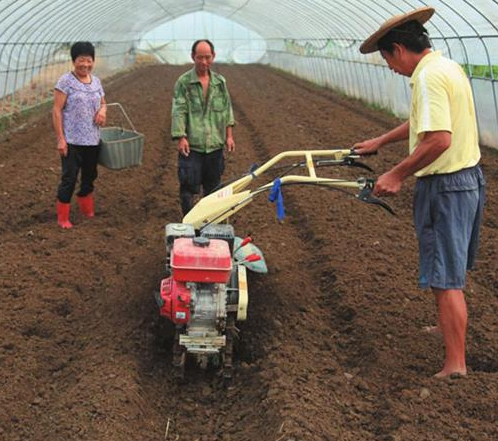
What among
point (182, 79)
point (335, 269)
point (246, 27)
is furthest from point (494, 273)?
point (246, 27)

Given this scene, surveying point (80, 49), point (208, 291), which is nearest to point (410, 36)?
point (208, 291)

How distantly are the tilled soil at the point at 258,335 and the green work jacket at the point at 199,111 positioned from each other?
92 cm

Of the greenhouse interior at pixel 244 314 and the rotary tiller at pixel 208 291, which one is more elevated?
the rotary tiller at pixel 208 291

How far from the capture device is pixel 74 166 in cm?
638

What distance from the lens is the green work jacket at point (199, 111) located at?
5.61 meters

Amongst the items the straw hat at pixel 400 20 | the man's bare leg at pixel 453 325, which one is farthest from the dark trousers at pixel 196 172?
the man's bare leg at pixel 453 325

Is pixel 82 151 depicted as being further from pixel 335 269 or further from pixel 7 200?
pixel 335 269

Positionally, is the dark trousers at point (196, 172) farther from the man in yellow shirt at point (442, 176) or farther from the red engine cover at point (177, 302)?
the man in yellow shirt at point (442, 176)

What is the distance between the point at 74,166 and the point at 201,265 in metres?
2.93

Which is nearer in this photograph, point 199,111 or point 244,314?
point 244,314

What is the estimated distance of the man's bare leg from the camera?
368cm

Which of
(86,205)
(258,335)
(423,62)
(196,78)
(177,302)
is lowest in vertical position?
(258,335)

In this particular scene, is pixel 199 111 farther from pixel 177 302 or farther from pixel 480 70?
pixel 480 70

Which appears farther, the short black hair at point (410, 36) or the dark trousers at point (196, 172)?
the dark trousers at point (196, 172)
